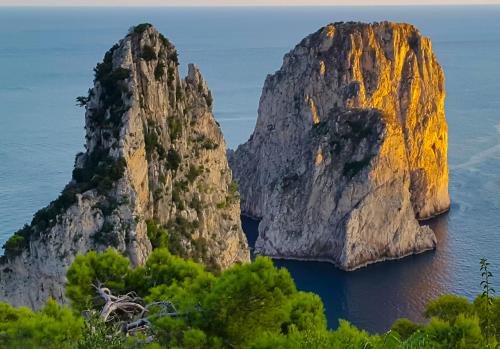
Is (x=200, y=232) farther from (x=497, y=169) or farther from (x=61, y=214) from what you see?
(x=497, y=169)

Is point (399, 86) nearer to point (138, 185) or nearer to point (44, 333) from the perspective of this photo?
point (138, 185)

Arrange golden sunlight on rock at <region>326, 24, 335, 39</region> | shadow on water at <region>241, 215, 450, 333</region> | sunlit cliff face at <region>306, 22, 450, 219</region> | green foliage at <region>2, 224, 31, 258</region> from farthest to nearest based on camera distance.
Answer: golden sunlight on rock at <region>326, 24, 335, 39</region> < sunlit cliff face at <region>306, 22, 450, 219</region> < shadow on water at <region>241, 215, 450, 333</region> < green foliage at <region>2, 224, 31, 258</region>

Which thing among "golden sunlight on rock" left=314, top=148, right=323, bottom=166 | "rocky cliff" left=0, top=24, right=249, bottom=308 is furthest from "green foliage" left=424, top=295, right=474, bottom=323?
"golden sunlight on rock" left=314, top=148, right=323, bottom=166

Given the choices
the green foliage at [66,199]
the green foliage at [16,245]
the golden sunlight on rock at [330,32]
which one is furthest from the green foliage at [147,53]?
the golden sunlight on rock at [330,32]

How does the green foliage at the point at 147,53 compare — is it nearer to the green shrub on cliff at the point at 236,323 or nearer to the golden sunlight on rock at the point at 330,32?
the green shrub on cliff at the point at 236,323

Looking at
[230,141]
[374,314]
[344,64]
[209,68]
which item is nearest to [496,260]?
[374,314]

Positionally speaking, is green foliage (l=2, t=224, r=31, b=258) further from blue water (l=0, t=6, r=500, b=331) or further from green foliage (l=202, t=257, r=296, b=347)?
blue water (l=0, t=6, r=500, b=331)

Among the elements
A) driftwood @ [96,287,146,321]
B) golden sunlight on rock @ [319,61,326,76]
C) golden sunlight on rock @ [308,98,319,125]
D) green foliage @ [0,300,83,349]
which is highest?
golden sunlight on rock @ [319,61,326,76]

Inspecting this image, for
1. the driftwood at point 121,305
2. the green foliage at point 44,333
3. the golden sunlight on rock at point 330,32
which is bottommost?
the driftwood at point 121,305
